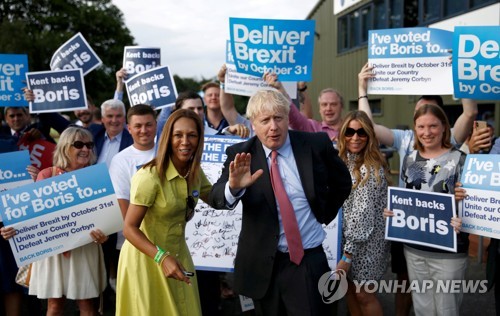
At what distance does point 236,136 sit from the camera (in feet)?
15.4

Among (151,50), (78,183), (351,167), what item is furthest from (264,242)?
(151,50)

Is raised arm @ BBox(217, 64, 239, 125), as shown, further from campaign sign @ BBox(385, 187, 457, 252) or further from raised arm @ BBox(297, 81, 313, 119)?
campaign sign @ BBox(385, 187, 457, 252)

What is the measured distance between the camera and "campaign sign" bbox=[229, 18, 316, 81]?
4934 mm

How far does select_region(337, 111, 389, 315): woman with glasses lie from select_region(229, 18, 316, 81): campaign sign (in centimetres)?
111

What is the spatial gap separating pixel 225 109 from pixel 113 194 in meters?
1.85

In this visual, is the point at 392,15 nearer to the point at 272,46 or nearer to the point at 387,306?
the point at 272,46

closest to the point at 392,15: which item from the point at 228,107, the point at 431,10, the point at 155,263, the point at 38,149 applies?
the point at 431,10

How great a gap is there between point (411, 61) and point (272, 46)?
1.43 meters

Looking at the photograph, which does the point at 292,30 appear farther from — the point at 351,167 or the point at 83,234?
the point at 83,234

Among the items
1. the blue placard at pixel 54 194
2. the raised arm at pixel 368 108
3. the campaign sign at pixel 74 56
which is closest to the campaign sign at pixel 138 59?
the campaign sign at pixel 74 56

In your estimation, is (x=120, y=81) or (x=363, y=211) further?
(x=120, y=81)

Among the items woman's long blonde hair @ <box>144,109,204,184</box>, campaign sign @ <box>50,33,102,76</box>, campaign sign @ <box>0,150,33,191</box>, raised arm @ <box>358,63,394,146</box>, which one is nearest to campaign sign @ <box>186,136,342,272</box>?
raised arm @ <box>358,63,394,146</box>

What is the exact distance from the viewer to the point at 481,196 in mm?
3498

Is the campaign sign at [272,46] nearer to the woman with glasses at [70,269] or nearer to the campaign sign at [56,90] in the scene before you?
the woman with glasses at [70,269]
